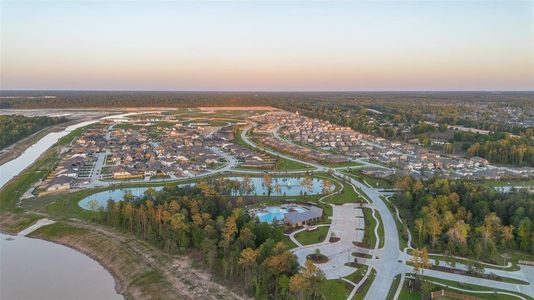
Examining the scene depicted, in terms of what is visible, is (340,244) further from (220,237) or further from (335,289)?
(220,237)

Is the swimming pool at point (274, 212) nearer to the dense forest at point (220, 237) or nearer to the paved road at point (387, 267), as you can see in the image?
the dense forest at point (220, 237)

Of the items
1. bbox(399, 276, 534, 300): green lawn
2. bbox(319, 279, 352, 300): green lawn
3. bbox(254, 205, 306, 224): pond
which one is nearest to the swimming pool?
bbox(254, 205, 306, 224): pond

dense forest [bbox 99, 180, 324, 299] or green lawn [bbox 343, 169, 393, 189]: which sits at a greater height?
dense forest [bbox 99, 180, 324, 299]

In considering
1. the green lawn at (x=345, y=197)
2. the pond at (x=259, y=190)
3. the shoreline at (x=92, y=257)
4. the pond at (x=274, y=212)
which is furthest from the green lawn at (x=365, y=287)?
the pond at (x=259, y=190)

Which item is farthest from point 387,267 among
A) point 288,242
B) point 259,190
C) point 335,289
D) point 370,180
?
point 370,180

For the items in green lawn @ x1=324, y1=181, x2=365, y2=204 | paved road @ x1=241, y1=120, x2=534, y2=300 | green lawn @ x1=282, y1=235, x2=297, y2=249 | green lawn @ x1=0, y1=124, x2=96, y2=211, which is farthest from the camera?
green lawn @ x1=324, y1=181, x2=365, y2=204

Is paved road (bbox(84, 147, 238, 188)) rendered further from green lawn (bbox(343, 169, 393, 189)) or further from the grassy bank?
green lawn (bbox(343, 169, 393, 189))
